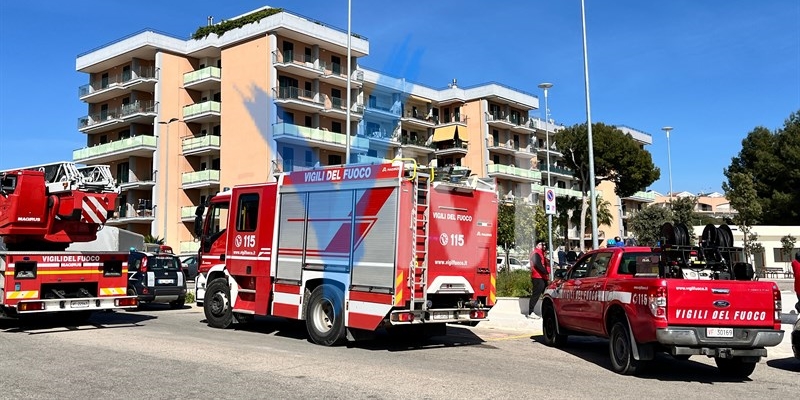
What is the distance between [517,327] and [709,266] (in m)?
6.63

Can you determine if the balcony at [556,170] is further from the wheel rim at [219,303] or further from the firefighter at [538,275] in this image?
the wheel rim at [219,303]

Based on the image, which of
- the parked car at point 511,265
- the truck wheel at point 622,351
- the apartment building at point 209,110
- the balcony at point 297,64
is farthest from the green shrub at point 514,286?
the balcony at point 297,64

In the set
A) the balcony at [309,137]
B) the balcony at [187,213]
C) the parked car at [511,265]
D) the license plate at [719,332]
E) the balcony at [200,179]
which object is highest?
the balcony at [309,137]

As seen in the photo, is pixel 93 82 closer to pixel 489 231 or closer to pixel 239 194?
pixel 239 194

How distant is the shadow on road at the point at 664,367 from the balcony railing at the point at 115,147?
46.5 metres

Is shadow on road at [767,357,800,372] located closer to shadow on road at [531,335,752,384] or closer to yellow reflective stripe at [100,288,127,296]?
shadow on road at [531,335,752,384]

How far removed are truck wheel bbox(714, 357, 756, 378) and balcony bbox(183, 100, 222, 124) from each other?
147 feet

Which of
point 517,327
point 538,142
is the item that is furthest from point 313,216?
point 538,142

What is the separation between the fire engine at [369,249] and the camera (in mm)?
11148

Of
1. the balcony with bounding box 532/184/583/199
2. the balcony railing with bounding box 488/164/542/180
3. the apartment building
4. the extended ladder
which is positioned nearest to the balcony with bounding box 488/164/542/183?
the balcony railing with bounding box 488/164/542/180

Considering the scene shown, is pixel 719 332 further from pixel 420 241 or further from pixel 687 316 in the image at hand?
pixel 420 241

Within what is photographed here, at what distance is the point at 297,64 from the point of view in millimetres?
47219

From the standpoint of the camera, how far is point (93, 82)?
5862cm

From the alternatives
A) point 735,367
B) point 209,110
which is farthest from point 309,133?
point 735,367
